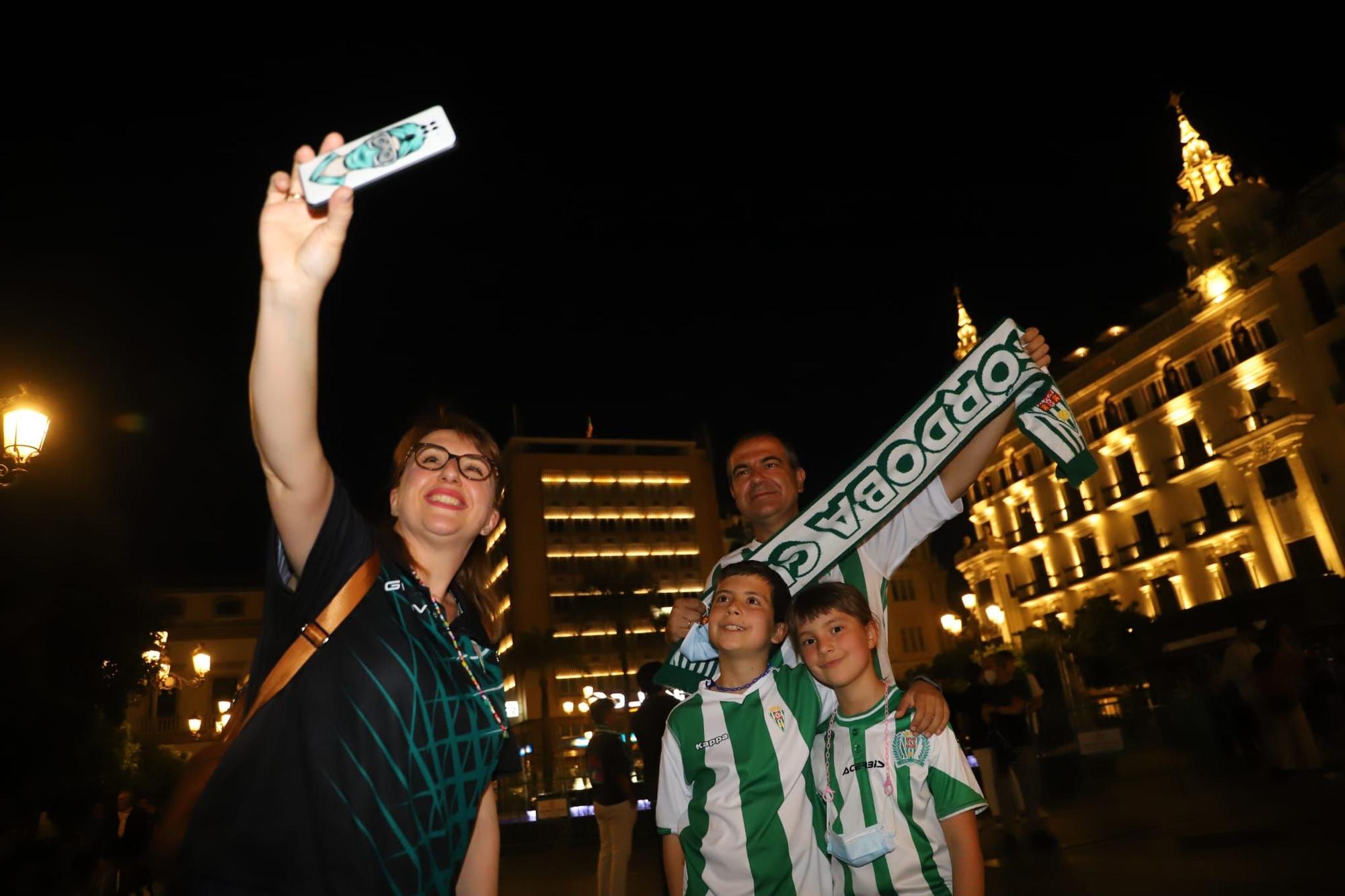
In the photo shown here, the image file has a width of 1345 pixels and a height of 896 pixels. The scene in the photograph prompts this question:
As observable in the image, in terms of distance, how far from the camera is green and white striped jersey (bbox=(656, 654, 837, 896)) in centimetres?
297

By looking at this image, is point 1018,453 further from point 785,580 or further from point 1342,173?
point 785,580

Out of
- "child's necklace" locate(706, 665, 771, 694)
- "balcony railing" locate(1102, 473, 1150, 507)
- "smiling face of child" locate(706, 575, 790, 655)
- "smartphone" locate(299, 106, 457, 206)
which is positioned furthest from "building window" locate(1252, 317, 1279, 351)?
"smartphone" locate(299, 106, 457, 206)

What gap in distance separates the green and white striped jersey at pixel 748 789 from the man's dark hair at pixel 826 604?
28 centimetres

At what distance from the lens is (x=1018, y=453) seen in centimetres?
4672

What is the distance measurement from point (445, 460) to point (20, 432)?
25.8 feet

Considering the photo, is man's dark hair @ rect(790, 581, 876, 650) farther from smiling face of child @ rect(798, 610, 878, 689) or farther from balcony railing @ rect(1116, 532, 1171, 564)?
balcony railing @ rect(1116, 532, 1171, 564)

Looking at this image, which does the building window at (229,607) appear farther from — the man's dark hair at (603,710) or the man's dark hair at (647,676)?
the man's dark hair at (647,676)

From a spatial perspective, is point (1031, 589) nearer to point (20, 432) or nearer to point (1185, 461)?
point (1185, 461)

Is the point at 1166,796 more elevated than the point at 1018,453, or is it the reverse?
the point at 1018,453

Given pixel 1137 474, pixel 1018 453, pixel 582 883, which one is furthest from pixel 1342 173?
pixel 582 883

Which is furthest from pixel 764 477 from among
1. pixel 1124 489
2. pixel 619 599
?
pixel 619 599

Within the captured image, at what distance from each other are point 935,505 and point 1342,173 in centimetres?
3805

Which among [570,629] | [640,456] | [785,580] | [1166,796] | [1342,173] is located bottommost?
[1166,796]

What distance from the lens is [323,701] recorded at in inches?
72.0
